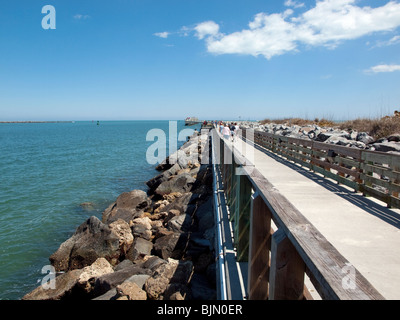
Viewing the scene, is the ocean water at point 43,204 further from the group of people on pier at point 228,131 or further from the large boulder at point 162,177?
the group of people on pier at point 228,131

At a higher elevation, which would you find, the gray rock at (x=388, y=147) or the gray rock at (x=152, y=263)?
the gray rock at (x=388, y=147)

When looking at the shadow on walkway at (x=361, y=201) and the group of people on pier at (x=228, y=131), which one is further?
the group of people on pier at (x=228, y=131)

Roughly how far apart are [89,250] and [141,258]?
153cm

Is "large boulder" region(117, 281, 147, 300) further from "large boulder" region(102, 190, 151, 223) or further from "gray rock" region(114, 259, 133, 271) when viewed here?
"large boulder" region(102, 190, 151, 223)

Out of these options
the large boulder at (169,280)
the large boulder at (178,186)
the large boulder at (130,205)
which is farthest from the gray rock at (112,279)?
the large boulder at (178,186)

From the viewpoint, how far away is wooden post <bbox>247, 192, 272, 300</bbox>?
2.72 metres

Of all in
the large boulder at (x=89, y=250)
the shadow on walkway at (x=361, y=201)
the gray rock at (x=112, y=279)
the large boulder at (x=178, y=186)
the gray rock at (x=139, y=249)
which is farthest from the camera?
the large boulder at (x=178, y=186)

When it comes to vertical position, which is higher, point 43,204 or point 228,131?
point 228,131

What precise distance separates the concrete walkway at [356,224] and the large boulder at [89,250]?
4.84m

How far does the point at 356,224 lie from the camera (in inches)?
187

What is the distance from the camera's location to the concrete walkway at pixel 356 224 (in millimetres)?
3184

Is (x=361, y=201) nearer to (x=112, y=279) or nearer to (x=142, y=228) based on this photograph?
(x=112, y=279)

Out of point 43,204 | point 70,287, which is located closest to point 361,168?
point 70,287

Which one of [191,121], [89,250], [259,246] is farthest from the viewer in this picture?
[191,121]
